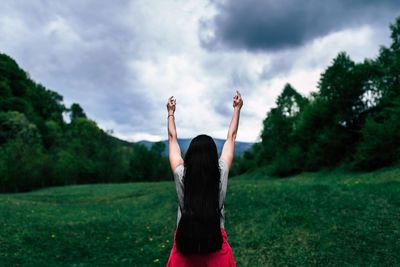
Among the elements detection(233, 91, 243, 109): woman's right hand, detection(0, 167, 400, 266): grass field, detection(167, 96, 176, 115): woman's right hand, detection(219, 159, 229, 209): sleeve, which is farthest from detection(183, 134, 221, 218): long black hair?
detection(0, 167, 400, 266): grass field

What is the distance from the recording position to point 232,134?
2793 millimetres

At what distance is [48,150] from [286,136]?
4933 centimetres

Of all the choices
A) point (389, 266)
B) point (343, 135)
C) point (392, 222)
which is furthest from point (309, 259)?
point (343, 135)

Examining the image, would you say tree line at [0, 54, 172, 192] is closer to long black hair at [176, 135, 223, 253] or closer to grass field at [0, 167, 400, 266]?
grass field at [0, 167, 400, 266]

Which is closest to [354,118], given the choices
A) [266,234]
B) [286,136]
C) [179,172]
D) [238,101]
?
[286,136]

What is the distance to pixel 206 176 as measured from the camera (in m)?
2.01

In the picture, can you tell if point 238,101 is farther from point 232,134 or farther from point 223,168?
point 223,168

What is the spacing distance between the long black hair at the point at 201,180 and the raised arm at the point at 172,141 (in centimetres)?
29

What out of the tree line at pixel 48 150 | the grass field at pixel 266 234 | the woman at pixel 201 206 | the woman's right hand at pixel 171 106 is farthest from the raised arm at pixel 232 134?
the tree line at pixel 48 150

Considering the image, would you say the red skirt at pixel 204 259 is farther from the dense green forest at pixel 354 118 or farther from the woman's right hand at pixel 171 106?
the dense green forest at pixel 354 118

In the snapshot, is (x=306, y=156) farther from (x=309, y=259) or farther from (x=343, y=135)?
(x=309, y=259)

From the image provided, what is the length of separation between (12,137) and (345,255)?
174ft

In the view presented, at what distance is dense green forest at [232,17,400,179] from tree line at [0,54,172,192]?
119 ft

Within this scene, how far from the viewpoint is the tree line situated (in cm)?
3531
